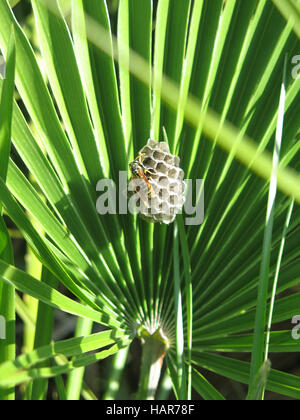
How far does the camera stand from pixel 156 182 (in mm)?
669

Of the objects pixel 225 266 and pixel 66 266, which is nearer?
pixel 66 266

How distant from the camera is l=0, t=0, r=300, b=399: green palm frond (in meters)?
0.61

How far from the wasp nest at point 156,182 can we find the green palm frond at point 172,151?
0.04 m

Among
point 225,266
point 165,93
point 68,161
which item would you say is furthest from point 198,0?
point 225,266

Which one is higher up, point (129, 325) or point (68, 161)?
point (68, 161)

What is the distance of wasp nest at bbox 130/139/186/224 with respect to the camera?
660 mm

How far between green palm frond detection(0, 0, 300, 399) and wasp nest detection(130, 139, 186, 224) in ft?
0.12

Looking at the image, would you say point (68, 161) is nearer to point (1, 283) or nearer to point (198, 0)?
point (1, 283)

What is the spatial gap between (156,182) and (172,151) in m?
0.07

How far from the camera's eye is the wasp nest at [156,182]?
660mm

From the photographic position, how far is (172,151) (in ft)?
2.34

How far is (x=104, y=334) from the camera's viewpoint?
0.61 metres

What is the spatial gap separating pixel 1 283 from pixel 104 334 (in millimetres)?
156

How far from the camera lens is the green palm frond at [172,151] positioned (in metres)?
0.61
